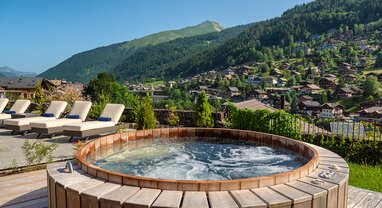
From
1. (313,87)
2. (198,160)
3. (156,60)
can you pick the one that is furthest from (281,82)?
(198,160)

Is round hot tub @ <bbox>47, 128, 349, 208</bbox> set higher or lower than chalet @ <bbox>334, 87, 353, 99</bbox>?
higher

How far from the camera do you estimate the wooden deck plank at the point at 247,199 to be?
82.7 inches

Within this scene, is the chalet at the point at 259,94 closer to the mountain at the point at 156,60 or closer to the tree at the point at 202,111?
the mountain at the point at 156,60

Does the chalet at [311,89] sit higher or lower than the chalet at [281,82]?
lower

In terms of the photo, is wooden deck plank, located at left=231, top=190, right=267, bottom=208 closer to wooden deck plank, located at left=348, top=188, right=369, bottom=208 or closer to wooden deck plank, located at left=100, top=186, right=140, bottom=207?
wooden deck plank, located at left=100, top=186, right=140, bottom=207

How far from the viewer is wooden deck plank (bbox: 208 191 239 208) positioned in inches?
82.7

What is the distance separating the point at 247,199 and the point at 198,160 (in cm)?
251

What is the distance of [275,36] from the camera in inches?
4560

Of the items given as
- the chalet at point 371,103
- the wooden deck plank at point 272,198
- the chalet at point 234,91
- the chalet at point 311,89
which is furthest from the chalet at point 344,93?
the wooden deck plank at point 272,198

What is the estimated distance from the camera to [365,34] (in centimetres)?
10900

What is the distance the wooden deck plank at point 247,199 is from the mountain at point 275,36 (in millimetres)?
107011

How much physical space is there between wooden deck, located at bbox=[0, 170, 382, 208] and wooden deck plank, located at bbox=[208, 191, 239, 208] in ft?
7.24

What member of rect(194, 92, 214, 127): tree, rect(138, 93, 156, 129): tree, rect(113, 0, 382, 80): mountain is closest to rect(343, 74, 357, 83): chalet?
rect(113, 0, 382, 80): mountain

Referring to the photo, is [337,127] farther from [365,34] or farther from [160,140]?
[365,34]
